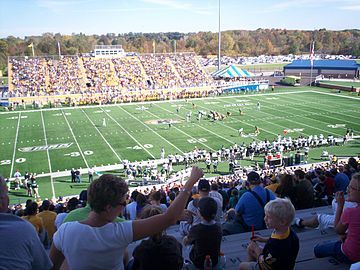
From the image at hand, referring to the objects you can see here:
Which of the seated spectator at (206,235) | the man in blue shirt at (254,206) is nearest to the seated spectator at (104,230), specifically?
the seated spectator at (206,235)

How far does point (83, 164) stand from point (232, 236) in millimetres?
17033

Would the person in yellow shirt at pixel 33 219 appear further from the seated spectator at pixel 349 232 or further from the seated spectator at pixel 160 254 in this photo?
the seated spectator at pixel 349 232

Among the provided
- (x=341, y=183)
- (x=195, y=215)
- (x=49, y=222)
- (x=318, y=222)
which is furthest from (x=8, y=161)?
(x=318, y=222)

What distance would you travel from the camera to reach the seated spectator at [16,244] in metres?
2.24

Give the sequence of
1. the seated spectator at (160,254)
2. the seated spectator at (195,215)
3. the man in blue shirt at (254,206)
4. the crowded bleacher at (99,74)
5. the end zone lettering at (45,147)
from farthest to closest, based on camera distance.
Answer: the crowded bleacher at (99,74)
the end zone lettering at (45,147)
the man in blue shirt at (254,206)
the seated spectator at (195,215)
the seated spectator at (160,254)

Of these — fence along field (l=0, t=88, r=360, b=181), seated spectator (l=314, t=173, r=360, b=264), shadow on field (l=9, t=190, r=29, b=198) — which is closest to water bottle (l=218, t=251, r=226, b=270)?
seated spectator (l=314, t=173, r=360, b=264)

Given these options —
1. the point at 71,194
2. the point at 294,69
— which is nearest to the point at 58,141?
the point at 71,194

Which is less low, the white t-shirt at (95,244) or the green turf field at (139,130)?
the white t-shirt at (95,244)

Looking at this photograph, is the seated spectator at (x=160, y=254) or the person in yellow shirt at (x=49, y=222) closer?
the seated spectator at (x=160, y=254)

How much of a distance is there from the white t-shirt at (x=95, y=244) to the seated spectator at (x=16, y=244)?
0.96 feet

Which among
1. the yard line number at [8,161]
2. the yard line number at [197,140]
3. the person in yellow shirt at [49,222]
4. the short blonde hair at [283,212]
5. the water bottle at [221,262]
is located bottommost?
the yard line number at [8,161]

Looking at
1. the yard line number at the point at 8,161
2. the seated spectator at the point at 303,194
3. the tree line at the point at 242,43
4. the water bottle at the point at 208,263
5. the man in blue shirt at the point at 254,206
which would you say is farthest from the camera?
the tree line at the point at 242,43

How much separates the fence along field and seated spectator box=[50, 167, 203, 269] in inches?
739

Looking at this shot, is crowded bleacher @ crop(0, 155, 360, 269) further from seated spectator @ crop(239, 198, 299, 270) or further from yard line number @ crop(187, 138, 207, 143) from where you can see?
yard line number @ crop(187, 138, 207, 143)
